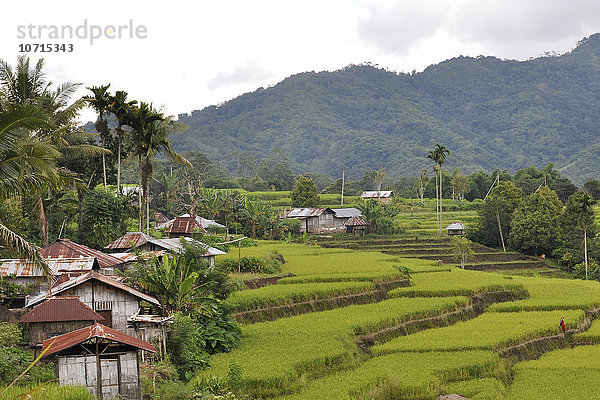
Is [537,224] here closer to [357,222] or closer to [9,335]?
[357,222]

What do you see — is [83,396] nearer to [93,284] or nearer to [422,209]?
[93,284]

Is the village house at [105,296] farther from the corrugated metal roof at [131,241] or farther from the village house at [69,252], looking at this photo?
the corrugated metal roof at [131,241]

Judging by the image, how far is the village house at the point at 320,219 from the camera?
57125 millimetres

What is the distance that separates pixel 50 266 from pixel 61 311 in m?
4.80

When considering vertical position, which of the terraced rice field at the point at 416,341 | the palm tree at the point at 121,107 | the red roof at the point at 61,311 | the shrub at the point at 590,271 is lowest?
the shrub at the point at 590,271

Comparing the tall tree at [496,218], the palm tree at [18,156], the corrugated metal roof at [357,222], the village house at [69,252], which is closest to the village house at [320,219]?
the corrugated metal roof at [357,222]

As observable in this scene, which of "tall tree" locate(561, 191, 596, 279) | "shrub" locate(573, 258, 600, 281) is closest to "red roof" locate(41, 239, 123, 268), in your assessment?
"shrub" locate(573, 258, 600, 281)

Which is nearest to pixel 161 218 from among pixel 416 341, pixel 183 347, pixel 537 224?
pixel 537 224

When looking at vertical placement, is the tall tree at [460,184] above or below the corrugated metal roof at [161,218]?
above

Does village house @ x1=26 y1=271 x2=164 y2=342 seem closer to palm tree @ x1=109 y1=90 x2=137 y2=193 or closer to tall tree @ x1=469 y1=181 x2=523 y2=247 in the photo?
palm tree @ x1=109 y1=90 x2=137 y2=193

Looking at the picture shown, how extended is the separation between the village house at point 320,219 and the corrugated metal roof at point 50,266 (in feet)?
127

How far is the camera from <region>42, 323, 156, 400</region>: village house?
9.74 metres

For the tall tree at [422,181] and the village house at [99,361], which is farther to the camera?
the tall tree at [422,181]

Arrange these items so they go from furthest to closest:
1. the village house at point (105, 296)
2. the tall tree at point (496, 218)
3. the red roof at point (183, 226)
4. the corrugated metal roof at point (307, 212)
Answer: the corrugated metal roof at point (307, 212) → the tall tree at point (496, 218) → the red roof at point (183, 226) → the village house at point (105, 296)
